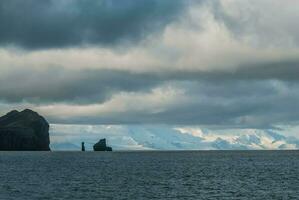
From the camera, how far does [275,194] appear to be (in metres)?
99.1

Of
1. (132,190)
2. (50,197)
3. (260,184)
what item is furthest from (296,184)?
(50,197)

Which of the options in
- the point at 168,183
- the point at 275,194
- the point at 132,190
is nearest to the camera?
the point at 275,194

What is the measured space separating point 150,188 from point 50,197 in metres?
24.5

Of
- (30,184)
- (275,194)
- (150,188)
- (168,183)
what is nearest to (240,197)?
(275,194)

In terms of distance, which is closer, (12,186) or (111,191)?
(111,191)

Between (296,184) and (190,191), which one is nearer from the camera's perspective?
(190,191)

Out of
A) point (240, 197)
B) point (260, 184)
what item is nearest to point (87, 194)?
point (240, 197)

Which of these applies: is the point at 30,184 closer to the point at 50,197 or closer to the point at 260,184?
the point at 50,197

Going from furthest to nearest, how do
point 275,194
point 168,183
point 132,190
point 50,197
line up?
1. point 168,183
2. point 132,190
3. point 275,194
4. point 50,197

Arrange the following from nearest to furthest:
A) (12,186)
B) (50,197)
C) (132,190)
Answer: (50,197) < (132,190) < (12,186)

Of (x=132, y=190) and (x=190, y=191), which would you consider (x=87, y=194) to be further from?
(x=190, y=191)

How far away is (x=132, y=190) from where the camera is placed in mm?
105500

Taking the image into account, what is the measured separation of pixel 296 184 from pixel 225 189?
20956mm

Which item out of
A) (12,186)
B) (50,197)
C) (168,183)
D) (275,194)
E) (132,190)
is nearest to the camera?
(50,197)
